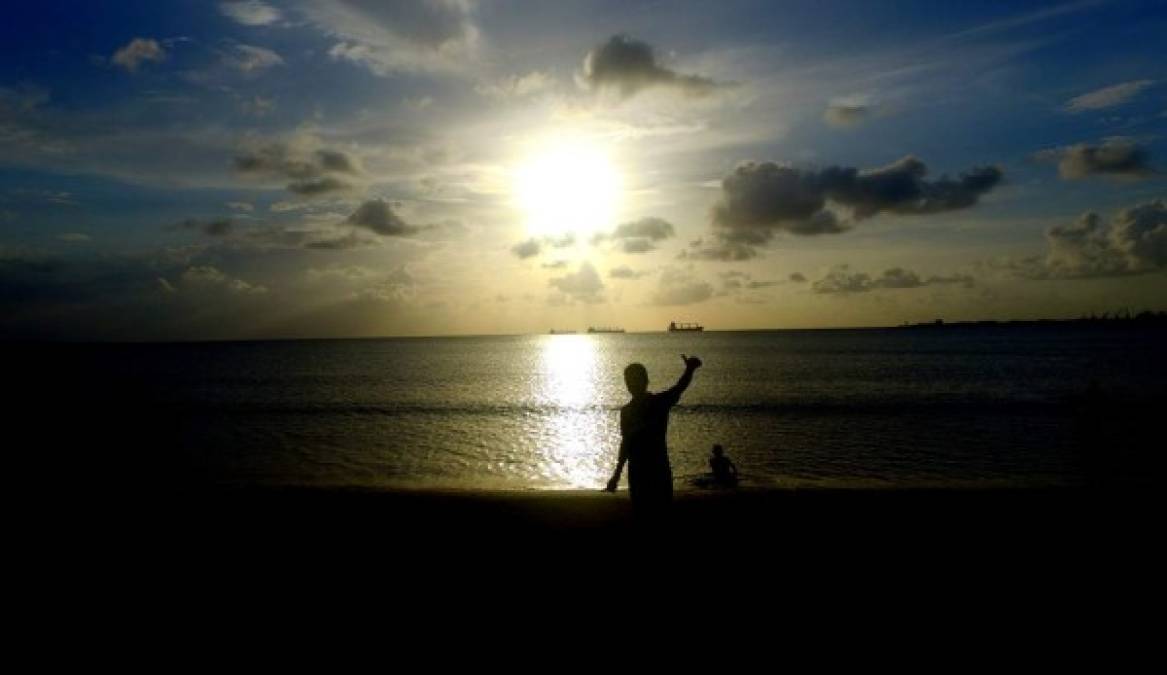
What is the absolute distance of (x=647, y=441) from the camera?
7.59m

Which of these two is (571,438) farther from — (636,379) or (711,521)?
(636,379)

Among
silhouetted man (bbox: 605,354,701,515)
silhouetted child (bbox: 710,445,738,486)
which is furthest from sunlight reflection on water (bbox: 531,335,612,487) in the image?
silhouetted man (bbox: 605,354,701,515)

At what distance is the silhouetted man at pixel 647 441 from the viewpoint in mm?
7488

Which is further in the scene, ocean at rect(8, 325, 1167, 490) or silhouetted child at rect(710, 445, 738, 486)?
ocean at rect(8, 325, 1167, 490)

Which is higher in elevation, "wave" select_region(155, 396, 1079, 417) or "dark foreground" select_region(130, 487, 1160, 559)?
"dark foreground" select_region(130, 487, 1160, 559)

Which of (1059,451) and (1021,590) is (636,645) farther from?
(1059,451)

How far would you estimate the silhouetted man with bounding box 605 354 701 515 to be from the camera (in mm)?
7488

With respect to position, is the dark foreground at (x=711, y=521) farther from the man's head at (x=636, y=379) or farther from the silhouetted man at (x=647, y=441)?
the man's head at (x=636, y=379)

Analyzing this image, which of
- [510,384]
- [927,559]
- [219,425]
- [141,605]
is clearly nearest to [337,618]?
[141,605]

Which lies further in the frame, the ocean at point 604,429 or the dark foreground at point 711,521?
the ocean at point 604,429

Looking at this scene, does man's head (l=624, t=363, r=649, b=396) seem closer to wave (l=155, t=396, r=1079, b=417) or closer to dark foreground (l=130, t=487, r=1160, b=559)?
dark foreground (l=130, t=487, r=1160, b=559)

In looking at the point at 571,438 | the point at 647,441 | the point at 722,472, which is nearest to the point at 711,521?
the point at 647,441

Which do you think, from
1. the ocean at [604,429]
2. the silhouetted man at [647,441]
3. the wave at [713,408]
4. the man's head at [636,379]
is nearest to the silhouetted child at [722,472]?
the ocean at [604,429]

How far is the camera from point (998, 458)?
27844 millimetres
